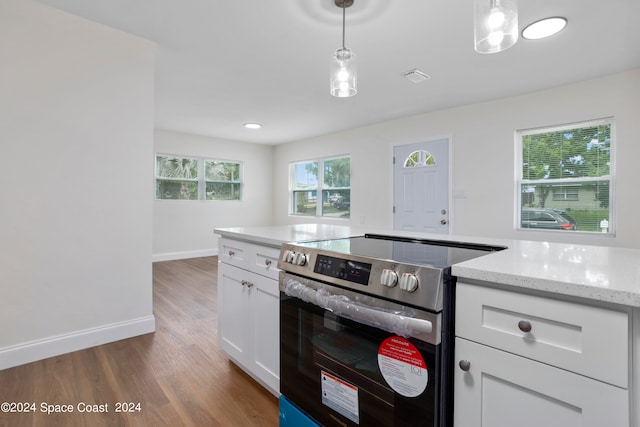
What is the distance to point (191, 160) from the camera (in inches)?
238

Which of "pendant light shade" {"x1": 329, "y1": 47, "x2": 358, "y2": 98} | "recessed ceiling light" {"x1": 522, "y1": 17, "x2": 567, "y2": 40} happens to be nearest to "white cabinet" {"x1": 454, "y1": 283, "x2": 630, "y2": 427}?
"pendant light shade" {"x1": 329, "y1": 47, "x2": 358, "y2": 98}

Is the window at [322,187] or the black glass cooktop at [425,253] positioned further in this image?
the window at [322,187]

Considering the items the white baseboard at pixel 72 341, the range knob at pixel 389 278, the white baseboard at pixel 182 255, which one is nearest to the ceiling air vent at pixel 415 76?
the range knob at pixel 389 278

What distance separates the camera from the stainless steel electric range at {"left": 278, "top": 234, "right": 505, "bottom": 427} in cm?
92

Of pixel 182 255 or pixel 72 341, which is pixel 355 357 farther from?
pixel 182 255

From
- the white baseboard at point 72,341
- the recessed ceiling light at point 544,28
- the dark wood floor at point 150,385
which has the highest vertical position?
the recessed ceiling light at point 544,28

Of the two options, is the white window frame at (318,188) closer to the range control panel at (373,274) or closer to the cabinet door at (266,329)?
the cabinet door at (266,329)

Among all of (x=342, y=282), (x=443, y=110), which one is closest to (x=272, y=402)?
(x=342, y=282)

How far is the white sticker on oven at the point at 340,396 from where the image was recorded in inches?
44.1

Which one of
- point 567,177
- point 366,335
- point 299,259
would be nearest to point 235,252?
point 299,259

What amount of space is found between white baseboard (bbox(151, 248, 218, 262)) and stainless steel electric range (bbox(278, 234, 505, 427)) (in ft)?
16.2

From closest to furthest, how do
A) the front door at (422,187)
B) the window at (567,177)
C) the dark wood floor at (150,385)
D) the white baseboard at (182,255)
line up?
the dark wood floor at (150,385), the window at (567,177), the front door at (422,187), the white baseboard at (182,255)

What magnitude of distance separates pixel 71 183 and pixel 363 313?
7.63ft

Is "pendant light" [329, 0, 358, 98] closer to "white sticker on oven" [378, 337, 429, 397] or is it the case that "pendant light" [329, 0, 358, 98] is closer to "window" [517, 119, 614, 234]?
"white sticker on oven" [378, 337, 429, 397]
